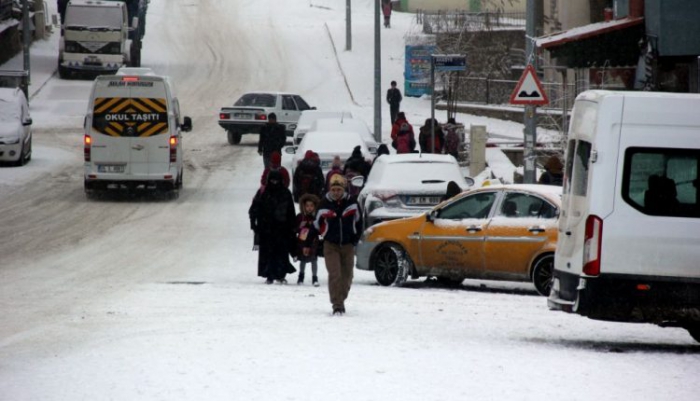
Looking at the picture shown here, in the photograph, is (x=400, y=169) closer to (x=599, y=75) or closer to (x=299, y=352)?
(x=299, y=352)

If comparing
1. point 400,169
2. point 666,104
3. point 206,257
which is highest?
point 666,104

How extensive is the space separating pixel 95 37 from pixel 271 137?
74.2 ft

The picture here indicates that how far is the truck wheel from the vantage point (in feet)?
136

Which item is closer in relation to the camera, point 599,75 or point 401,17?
point 599,75

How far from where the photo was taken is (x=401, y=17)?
75.2 meters

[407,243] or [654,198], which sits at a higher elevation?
[654,198]

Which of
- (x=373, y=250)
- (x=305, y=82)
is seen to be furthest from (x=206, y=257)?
(x=305, y=82)

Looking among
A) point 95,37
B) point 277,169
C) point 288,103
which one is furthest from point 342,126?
point 95,37

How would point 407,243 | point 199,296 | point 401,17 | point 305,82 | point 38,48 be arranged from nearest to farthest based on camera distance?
point 199,296 → point 407,243 → point 305,82 → point 38,48 → point 401,17

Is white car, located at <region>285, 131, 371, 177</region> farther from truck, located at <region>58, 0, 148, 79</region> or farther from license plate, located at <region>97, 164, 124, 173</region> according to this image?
truck, located at <region>58, 0, 148, 79</region>

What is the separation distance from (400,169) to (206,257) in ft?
10.9

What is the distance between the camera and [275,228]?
18562mm

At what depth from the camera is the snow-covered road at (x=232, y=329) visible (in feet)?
32.9

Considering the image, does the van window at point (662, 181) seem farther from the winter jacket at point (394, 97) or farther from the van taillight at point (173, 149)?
the winter jacket at point (394, 97)
